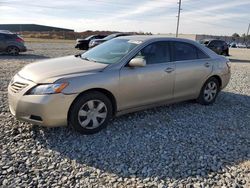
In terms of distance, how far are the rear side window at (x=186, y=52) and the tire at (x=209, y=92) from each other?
61 centimetres

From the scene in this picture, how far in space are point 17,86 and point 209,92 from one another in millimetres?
4166

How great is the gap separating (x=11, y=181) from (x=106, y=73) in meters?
2.07

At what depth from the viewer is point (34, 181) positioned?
2984mm

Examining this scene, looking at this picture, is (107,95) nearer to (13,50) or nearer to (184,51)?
(184,51)

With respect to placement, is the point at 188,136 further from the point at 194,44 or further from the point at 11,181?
the point at 11,181

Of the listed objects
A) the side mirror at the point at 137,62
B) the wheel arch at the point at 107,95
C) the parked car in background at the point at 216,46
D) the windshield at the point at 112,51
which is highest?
the parked car in background at the point at 216,46

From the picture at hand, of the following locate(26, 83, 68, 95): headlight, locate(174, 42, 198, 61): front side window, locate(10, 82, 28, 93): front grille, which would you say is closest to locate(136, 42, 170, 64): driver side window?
locate(174, 42, 198, 61): front side window

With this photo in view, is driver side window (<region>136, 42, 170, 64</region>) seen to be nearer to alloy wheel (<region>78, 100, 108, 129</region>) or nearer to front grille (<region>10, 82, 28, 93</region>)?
alloy wheel (<region>78, 100, 108, 129</region>)

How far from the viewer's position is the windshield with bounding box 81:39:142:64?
15.2 ft

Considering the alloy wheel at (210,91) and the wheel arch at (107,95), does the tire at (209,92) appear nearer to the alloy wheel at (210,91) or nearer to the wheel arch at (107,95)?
the alloy wheel at (210,91)

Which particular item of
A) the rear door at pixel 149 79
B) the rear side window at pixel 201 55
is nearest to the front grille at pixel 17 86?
the rear door at pixel 149 79

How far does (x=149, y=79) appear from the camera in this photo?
15.5 ft

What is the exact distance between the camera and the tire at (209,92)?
5.96 m

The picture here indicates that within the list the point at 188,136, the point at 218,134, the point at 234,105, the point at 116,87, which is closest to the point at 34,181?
Result: the point at 116,87
